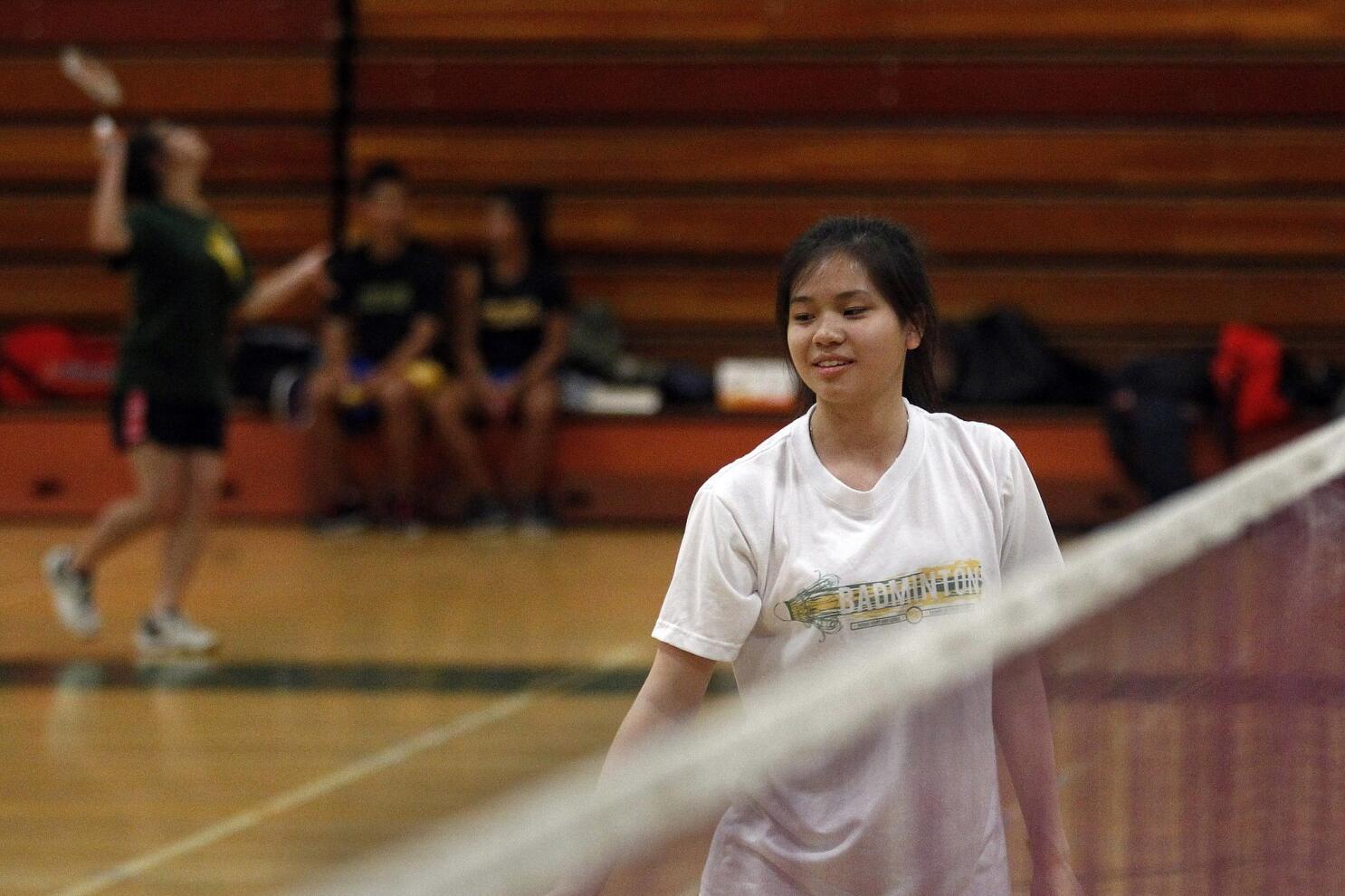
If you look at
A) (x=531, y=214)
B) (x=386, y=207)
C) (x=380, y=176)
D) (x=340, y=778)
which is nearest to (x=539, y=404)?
(x=531, y=214)

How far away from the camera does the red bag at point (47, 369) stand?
30.6 feet

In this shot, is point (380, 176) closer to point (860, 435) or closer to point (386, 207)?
point (386, 207)

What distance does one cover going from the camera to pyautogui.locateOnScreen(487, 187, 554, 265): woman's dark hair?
30.0 ft

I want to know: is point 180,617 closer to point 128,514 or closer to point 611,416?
point 128,514

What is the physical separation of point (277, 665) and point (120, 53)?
5538 mm

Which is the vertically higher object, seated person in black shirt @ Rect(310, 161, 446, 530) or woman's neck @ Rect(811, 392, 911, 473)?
woman's neck @ Rect(811, 392, 911, 473)

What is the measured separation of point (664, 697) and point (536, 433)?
7129 millimetres

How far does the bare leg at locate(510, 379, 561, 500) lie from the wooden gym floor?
915 mm

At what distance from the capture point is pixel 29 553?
26.4 ft

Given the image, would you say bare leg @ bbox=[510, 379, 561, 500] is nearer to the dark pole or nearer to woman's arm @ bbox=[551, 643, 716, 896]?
the dark pole

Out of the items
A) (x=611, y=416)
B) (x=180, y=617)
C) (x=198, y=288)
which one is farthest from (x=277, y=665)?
(x=611, y=416)

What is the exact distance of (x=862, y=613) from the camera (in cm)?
180

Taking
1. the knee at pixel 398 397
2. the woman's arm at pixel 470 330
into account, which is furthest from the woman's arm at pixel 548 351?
the knee at pixel 398 397

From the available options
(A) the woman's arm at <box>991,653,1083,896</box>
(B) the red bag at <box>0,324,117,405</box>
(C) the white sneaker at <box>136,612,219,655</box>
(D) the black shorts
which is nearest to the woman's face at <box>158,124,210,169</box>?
(D) the black shorts
